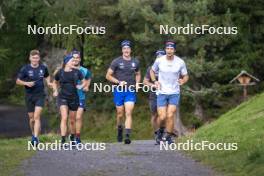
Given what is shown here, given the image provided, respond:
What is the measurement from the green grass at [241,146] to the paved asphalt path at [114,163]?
0.32 metres

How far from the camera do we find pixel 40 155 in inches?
496

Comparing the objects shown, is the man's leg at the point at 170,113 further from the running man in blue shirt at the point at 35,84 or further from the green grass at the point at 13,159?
the green grass at the point at 13,159

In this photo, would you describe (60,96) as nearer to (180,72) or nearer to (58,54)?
(180,72)

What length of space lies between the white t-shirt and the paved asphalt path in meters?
1.41

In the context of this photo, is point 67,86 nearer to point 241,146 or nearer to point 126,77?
point 126,77

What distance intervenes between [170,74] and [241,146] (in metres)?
2.24

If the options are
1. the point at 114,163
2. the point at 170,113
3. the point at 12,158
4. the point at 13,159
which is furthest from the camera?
the point at 170,113

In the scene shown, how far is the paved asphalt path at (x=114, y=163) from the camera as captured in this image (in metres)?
10.4

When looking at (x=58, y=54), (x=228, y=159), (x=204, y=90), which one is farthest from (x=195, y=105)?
(x=228, y=159)

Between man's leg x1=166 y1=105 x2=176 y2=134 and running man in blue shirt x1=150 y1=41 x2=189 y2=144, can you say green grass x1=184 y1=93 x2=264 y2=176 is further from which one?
running man in blue shirt x1=150 y1=41 x2=189 y2=144

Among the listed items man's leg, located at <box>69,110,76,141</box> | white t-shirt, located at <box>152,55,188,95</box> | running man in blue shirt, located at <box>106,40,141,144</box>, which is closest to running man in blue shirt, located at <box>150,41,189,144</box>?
white t-shirt, located at <box>152,55,188,95</box>

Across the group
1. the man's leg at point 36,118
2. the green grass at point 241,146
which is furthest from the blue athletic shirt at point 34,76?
the green grass at point 241,146

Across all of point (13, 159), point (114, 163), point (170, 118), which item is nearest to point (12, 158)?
point (13, 159)

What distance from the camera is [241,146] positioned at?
42.3 ft
